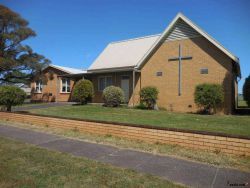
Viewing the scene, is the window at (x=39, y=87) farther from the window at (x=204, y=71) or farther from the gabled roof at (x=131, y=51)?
the window at (x=204, y=71)

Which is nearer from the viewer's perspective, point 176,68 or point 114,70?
point 176,68

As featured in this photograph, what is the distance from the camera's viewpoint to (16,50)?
26.3 metres

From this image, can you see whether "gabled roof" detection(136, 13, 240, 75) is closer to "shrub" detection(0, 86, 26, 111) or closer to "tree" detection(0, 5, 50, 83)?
"shrub" detection(0, 86, 26, 111)

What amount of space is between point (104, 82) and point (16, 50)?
13309 mm

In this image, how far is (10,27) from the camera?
25875 mm

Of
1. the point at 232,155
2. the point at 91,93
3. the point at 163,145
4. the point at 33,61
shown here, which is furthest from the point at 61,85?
the point at 232,155

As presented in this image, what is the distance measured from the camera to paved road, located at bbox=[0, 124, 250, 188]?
4137mm

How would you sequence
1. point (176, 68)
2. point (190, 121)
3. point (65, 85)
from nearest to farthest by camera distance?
1. point (190, 121)
2. point (176, 68)
3. point (65, 85)

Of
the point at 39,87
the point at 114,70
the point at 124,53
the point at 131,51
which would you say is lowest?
the point at 39,87

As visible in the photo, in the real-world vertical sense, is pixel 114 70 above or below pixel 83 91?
above

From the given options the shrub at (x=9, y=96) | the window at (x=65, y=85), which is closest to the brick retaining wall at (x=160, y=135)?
the shrub at (x=9, y=96)

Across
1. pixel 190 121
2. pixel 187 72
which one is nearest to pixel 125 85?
pixel 187 72

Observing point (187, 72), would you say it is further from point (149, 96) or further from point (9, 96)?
point (9, 96)

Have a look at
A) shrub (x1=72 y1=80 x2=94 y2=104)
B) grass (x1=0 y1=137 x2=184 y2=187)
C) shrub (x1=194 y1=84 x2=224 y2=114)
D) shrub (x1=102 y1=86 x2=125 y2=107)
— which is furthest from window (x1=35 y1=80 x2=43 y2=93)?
grass (x1=0 y1=137 x2=184 y2=187)
